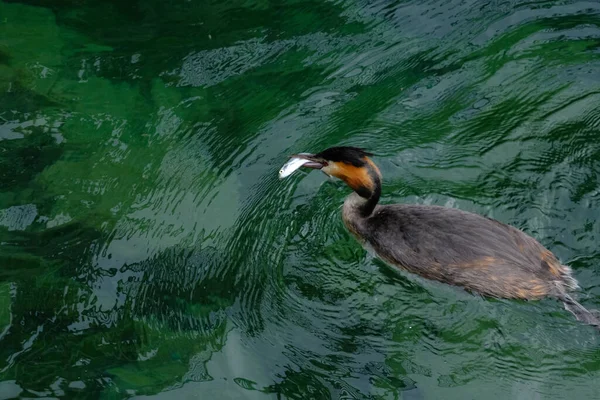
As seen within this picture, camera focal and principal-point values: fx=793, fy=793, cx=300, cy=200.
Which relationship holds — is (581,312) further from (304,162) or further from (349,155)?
(304,162)

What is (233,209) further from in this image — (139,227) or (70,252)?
(70,252)

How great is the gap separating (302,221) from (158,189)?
1.20 m

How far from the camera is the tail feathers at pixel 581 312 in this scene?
5098 mm

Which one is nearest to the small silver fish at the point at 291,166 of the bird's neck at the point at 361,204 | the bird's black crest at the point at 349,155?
the bird's black crest at the point at 349,155

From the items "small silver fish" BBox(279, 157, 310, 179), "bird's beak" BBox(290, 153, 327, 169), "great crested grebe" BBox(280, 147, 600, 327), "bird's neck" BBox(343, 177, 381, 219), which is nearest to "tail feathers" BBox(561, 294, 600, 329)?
"great crested grebe" BBox(280, 147, 600, 327)

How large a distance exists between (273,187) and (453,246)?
5.29 feet

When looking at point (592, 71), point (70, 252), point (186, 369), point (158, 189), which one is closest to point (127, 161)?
point (158, 189)

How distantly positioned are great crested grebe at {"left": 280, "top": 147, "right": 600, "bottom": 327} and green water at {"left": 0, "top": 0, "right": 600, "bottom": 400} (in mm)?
148

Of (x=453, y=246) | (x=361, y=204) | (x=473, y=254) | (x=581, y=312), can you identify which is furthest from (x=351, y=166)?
(x=581, y=312)

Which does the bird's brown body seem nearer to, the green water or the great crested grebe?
the great crested grebe

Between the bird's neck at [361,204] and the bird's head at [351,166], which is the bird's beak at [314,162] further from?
the bird's neck at [361,204]

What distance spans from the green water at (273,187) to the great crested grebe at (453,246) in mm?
148

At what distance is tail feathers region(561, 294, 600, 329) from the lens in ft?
16.7

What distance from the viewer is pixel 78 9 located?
7680 mm
